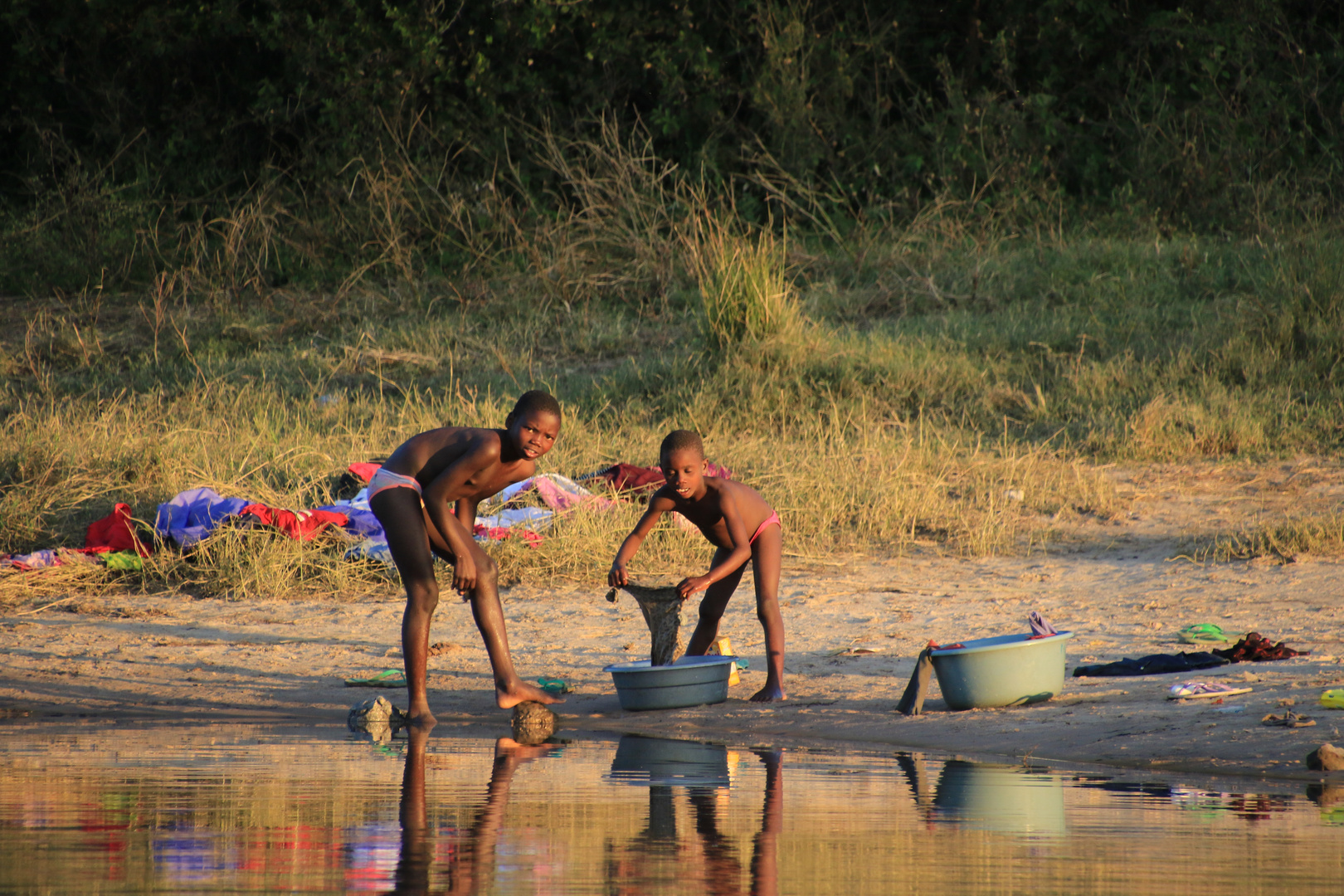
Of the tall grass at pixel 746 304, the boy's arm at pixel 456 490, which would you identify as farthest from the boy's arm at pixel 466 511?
the tall grass at pixel 746 304

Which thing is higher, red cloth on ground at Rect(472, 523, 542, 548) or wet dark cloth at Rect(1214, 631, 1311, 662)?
red cloth on ground at Rect(472, 523, 542, 548)

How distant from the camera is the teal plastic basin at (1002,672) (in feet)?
18.9

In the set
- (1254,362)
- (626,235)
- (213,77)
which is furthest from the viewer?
(213,77)

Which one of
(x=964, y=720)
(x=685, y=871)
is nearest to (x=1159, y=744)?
(x=964, y=720)

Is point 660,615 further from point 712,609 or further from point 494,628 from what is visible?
point 494,628

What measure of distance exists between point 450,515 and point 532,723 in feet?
2.88

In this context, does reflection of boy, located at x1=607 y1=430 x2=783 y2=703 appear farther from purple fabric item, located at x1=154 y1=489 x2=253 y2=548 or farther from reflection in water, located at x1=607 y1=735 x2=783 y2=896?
purple fabric item, located at x1=154 y1=489 x2=253 y2=548

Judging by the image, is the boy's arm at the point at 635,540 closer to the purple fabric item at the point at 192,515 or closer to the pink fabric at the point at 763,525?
the pink fabric at the point at 763,525

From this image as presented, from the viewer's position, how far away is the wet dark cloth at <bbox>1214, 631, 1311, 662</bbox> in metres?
6.30

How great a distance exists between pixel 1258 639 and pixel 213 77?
16.4 metres

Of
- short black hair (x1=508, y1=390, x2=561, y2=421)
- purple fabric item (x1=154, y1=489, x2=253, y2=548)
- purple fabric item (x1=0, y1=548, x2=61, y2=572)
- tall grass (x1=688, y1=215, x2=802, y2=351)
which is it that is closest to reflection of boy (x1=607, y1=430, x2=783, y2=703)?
short black hair (x1=508, y1=390, x2=561, y2=421)

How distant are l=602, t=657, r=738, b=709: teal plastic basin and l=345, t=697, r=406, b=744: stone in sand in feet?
2.86

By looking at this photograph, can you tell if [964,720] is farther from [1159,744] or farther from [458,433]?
[458,433]

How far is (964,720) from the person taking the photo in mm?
5785
